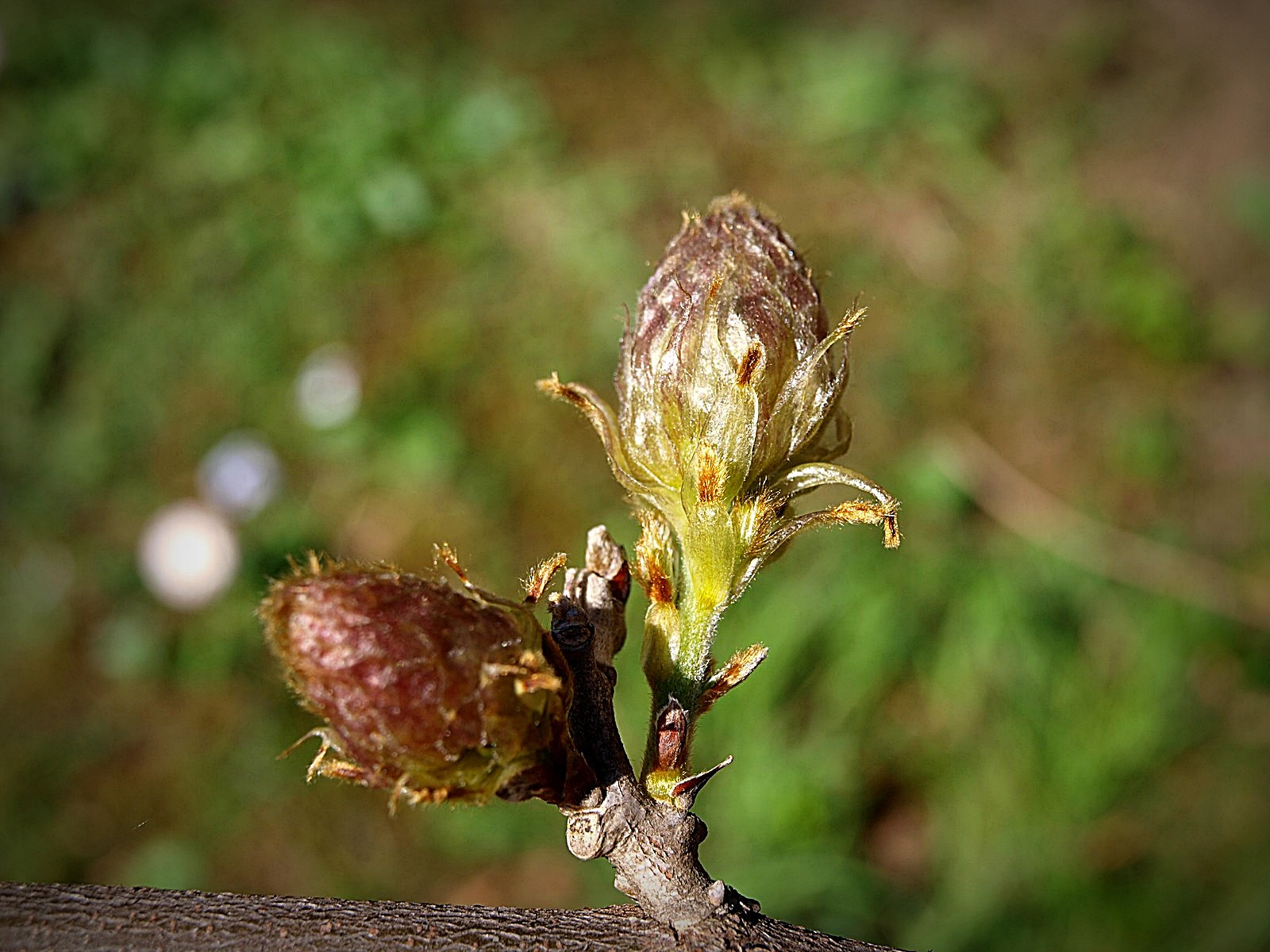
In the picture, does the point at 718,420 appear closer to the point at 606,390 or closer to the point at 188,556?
the point at 606,390

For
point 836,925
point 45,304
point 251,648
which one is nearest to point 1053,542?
point 836,925

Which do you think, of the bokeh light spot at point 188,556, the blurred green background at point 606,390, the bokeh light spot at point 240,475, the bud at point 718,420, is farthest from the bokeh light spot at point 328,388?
the bud at point 718,420

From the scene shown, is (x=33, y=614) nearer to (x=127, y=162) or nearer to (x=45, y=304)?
(x=45, y=304)

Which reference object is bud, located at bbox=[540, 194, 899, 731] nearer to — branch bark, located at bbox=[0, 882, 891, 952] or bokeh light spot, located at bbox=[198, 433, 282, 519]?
branch bark, located at bbox=[0, 882, 891, 952]

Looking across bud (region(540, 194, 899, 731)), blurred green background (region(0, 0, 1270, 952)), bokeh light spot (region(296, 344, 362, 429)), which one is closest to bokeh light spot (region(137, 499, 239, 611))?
blurred green background (region(0, 0, 1270, 952))

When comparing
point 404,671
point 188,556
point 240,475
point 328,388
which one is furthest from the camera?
point 328,388

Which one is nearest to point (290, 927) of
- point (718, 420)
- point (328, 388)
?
point (718, 420)

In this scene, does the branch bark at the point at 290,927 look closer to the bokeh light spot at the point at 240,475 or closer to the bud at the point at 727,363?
the bud at the point at 727,363

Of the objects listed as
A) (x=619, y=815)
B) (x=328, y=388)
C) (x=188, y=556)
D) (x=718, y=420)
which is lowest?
(x=619, y=815)
